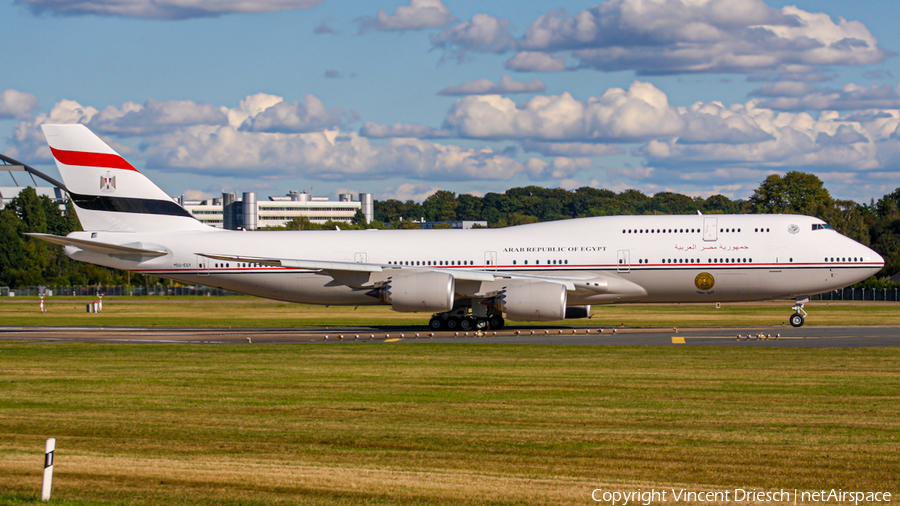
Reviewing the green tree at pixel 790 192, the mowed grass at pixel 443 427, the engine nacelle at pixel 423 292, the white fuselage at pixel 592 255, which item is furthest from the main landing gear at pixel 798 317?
the green tree at pixel 790 192

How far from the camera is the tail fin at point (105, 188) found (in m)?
38.6

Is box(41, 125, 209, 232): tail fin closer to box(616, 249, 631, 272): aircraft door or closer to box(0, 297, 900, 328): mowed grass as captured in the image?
box(0, 297, 900, 328): mowed grass

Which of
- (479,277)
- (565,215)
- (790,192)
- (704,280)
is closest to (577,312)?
(479,277)

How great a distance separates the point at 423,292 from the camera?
34781mm

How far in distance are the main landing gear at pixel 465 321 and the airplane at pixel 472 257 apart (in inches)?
2.0

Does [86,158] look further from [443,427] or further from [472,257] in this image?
[443,427]

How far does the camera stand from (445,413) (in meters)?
15.2

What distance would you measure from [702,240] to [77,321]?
30.7 m

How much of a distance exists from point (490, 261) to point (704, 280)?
27.6 feet

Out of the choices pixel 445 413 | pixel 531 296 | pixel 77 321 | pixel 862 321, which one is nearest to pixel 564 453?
pixel 445 413

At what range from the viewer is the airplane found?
35.5 m

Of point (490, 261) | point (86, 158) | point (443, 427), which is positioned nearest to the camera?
point (443, 427)

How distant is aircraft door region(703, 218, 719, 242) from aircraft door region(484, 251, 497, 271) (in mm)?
8267

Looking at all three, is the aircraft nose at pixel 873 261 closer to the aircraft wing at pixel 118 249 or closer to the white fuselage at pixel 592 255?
the white fuselage at pixel 592 255
